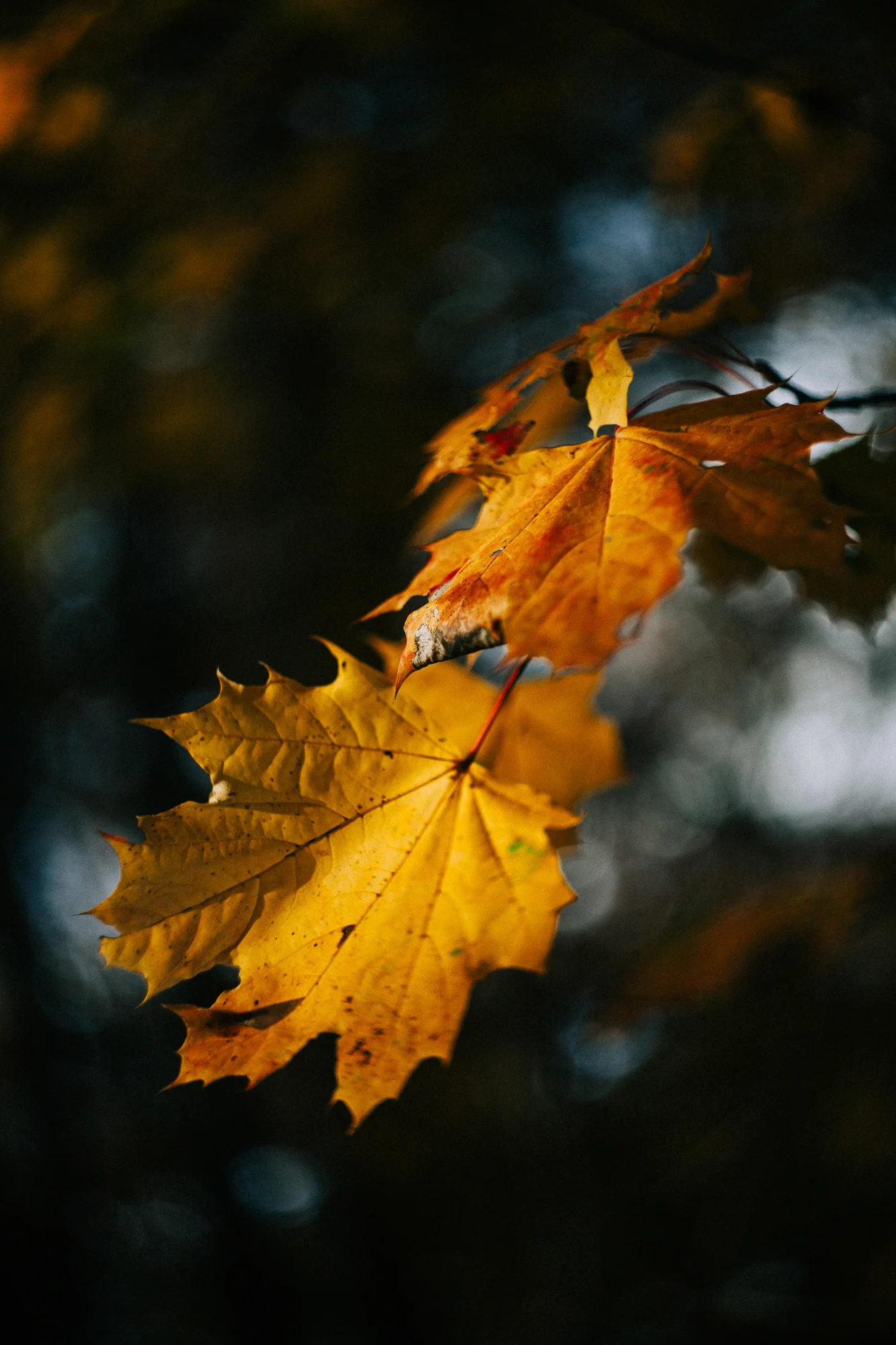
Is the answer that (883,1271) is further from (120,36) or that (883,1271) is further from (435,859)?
(120,36)

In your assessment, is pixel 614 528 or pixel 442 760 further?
pixel 442 760

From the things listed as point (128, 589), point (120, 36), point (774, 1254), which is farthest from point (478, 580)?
point (128, 589)

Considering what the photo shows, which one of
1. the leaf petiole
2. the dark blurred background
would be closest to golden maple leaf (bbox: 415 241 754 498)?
the leaf petiole

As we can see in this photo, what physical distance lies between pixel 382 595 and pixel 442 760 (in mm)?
3062

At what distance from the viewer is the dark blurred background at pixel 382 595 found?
2.20 metres

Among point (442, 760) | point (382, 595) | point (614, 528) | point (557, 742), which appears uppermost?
point (614, 528)

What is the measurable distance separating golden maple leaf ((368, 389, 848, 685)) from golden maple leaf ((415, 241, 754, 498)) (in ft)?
0.16

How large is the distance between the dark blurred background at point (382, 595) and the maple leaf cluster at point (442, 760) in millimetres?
489

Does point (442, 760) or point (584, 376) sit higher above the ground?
point (584, 376)

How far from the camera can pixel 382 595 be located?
387 centimetres

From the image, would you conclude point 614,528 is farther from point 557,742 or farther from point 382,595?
point 382,595

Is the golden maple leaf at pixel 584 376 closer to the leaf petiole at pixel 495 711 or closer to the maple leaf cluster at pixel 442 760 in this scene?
the maple leaf cluster at pixel 442 760

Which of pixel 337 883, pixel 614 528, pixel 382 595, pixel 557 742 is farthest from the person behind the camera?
pixel 382 595

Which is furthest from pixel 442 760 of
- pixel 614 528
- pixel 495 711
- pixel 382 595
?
pixel 382 595
